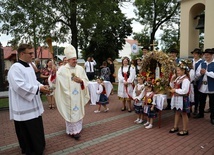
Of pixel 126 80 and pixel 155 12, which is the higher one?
pixel 155 12

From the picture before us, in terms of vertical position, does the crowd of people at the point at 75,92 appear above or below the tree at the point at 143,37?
below

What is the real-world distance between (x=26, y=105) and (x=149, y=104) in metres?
3.30

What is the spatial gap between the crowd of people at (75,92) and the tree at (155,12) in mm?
20428

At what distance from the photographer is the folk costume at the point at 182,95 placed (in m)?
5.04

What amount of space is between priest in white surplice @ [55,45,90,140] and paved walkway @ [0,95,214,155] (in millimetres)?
411

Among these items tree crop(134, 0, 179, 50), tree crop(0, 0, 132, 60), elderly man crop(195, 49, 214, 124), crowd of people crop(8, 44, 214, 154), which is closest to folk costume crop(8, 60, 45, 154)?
crowd of people crop(8, 44, 214, 154)

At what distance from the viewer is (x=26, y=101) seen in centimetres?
393

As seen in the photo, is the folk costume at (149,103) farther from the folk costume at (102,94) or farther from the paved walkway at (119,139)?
the folk costume at (102,94)

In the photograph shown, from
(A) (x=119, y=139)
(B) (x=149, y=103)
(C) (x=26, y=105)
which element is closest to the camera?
(C) (x=26, y=105)

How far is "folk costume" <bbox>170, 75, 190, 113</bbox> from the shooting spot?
5.04m

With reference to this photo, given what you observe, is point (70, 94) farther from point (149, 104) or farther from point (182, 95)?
point (182, 95)

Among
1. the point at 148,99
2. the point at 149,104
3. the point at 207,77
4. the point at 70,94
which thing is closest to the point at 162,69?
→ the point at 148,99

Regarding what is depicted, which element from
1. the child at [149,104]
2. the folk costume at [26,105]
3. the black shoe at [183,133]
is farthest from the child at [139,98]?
the folk costume at [26,105]

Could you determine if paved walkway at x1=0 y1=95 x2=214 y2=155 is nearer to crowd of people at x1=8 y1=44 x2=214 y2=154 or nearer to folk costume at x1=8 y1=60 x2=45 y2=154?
crowd of people at x1=8 y1=44 x2=214 y2=154
